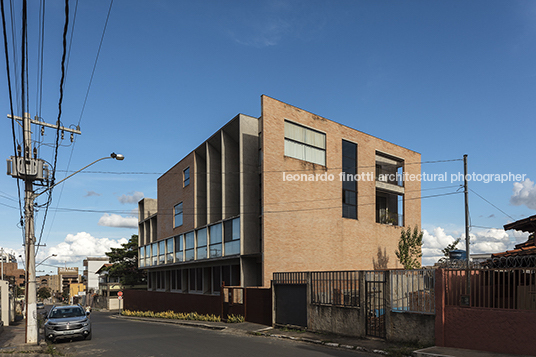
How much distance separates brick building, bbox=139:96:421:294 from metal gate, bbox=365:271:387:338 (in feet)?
30.1

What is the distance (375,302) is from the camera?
611 inches

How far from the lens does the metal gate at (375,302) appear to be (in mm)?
15031

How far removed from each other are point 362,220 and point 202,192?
12.5m

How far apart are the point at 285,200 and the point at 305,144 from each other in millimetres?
4381

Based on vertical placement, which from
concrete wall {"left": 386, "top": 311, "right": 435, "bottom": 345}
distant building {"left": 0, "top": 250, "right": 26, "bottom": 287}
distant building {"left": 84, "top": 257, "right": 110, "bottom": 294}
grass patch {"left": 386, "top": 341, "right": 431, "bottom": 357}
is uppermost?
concrete wall {"left": 386, "top": 311, "right": 435, "bottom": 345}

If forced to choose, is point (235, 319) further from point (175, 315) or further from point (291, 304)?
point (175, 315)

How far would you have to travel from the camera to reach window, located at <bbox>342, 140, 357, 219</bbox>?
30516 millimetres

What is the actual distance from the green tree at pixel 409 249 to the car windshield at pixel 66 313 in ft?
73.9

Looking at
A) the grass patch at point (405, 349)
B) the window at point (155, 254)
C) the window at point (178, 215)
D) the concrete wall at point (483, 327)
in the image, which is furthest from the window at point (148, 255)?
the concrete wall at point (483, 327)

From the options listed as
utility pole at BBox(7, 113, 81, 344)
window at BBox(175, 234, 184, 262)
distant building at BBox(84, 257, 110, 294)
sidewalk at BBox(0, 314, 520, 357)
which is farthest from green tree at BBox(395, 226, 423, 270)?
distant building at BBox(84, 257, 110, 294)

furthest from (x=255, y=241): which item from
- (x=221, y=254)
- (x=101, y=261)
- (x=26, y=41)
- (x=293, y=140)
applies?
(x=101, y=261)

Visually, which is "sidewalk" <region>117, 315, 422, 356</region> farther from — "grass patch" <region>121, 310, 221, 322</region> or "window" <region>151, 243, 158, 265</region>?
"window" <region>151, 243, 158, 265</region>

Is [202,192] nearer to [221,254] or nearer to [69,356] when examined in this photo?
[221,254]

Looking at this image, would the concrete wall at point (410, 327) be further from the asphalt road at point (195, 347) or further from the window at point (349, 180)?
the window at point (349, 180)
